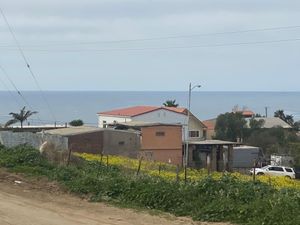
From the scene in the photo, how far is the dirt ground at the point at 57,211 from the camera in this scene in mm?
10836

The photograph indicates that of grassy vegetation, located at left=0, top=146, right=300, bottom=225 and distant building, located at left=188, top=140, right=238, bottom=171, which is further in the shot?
distant building, located at left=188, top=140, right=238, bottom=171

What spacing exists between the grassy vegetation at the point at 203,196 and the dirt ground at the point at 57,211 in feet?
1.58

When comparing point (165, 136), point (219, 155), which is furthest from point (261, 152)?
point (165, 136)

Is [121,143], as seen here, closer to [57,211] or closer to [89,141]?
[89,141]

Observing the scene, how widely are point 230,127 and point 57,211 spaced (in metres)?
79.4

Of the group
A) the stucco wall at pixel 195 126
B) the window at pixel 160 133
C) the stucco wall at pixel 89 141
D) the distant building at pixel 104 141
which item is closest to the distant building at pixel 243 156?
the window at pixel 160 133

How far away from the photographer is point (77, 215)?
11.5 meters

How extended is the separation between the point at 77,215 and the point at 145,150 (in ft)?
170

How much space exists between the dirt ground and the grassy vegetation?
1.58ft

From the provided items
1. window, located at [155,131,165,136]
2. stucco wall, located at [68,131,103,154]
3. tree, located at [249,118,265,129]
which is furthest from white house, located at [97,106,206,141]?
stucco wall, located at [68,131,103,154]

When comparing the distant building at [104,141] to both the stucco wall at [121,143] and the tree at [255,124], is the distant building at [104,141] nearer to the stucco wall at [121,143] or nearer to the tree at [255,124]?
the stucco wall at [121,143]

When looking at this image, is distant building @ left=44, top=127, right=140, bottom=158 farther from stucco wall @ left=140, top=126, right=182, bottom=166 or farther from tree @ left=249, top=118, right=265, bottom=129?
tree @ left=249, top=118, right=265, bottom=129

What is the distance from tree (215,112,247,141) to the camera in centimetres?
8931

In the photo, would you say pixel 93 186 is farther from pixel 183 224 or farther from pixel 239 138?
pixel 239 138
